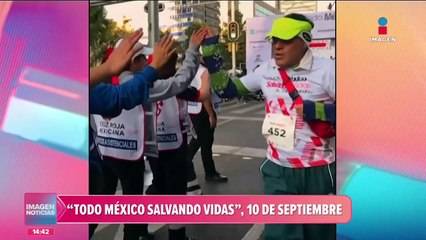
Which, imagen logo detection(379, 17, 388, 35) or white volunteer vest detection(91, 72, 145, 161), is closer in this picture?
imagen logo detection(379, 17, 388, 35)

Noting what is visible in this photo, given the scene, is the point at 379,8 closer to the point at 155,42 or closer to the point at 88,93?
the point at 155,42

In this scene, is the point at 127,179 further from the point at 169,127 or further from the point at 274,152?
the point at 274,152

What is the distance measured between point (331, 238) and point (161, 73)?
103 cm

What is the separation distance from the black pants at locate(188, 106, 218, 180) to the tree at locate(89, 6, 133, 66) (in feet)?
1.56

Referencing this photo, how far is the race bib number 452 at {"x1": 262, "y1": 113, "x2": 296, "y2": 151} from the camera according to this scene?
197cm

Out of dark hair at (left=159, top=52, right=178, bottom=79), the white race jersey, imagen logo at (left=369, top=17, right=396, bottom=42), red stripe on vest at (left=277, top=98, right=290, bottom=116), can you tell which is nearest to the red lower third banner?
the white race jersey

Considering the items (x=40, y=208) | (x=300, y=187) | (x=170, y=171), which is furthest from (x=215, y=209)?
(x=40, y=208)

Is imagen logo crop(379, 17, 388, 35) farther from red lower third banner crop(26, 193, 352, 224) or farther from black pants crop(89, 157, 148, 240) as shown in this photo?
black pants crop(89, 157, 148, 240)

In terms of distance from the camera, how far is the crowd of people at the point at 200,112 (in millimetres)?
1928

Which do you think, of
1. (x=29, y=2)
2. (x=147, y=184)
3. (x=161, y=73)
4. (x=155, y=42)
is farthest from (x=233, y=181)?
(x=29, y=2)

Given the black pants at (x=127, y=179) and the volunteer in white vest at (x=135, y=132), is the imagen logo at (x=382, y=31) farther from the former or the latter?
the black pants at (x=127, y=179)

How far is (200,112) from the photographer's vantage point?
2016 mm

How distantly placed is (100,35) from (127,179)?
64 centimetres

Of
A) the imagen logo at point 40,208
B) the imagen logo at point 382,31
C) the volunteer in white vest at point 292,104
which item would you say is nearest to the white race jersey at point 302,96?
the volunteer in white vest at point 292,104
